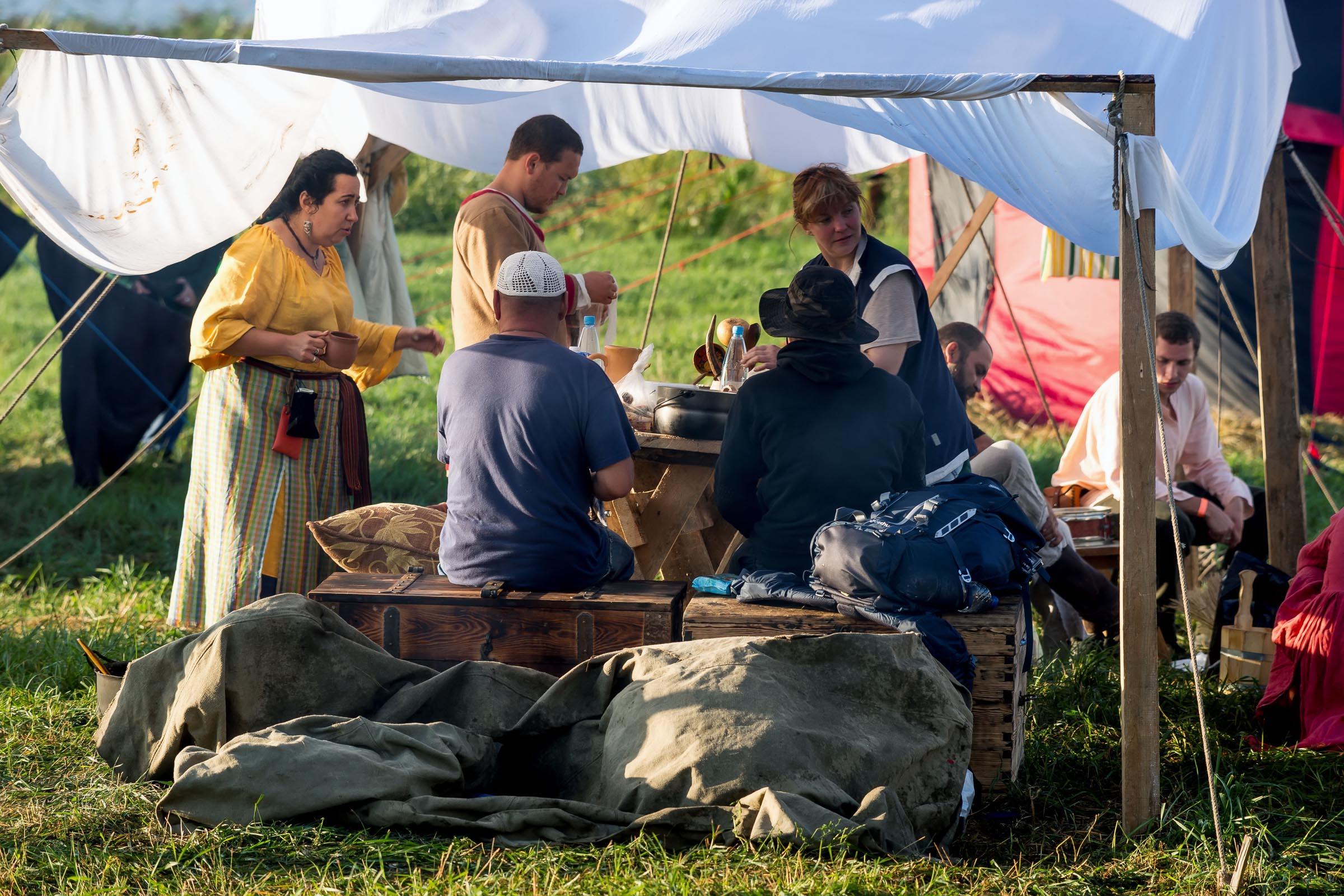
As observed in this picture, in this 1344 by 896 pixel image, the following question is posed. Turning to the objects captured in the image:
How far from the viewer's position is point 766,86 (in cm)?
313

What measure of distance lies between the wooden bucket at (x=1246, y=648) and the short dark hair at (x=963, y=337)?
1.24m

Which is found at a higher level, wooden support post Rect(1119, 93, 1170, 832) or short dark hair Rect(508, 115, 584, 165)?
short dark hair Rect(508, 115, 584, 165)

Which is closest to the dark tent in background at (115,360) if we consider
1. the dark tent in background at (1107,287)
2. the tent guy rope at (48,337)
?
the tent guy rope at (48,337)

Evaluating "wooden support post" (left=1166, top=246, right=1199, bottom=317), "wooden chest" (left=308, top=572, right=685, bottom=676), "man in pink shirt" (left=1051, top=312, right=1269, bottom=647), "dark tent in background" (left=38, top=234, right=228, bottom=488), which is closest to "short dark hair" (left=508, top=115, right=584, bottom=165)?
"wooden chest" (left=308, top=572, right=685, bottom=676)

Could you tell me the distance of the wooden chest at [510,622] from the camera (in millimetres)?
3756

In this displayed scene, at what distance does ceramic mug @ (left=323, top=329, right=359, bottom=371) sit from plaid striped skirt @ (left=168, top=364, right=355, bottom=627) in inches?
5.8

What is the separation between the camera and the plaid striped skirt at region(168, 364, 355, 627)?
174 inches

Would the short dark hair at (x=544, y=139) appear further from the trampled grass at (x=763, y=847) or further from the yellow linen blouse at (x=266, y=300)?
the trampled grass at (x=763, y=847)

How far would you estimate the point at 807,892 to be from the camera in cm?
270

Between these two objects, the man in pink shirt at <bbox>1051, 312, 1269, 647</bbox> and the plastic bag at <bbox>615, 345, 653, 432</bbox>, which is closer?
the plastic bag at <bbox>615, 345, 653, 432</bbox>

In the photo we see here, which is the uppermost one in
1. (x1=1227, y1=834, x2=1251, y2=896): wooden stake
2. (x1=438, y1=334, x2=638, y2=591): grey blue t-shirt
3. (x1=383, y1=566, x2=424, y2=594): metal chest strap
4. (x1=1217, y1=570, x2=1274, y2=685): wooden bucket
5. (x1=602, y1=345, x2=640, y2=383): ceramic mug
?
→ (x1=602, y1=345, x2=640, y2=383): ceramic mug

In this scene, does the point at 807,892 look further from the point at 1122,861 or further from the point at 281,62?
the point at 281,62

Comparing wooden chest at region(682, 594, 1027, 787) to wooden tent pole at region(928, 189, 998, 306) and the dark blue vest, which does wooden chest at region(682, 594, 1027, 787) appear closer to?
the dark blue vest

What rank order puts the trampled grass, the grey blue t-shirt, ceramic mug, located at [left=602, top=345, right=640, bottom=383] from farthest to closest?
ceramic mug, located at [left=602, top=345, right=640, bottom=383]
the grey blue t-shirt
the trampled grass
